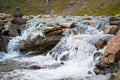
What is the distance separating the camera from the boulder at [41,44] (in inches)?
1453

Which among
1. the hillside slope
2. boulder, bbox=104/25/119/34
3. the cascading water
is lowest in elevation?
the cascading water

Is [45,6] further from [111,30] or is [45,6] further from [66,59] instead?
[66,59]

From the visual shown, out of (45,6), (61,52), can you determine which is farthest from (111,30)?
(45,6)

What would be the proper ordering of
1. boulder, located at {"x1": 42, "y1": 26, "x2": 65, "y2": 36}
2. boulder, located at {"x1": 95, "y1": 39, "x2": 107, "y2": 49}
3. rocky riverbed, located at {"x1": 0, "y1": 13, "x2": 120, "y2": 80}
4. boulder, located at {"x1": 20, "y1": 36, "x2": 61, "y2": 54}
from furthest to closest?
1. boulder, located at {"x1": 42, "y1": 26, "x2": 65, "y2": 36}
2. boulder, located at {"x1": 20, "y1": 36, "x2": 61, "y2": 54}
3. boulder, located at {"x1": 95, "y1": 39, "x2": 107, "y2": 49}
4. rocky riverbed, located at {"x1": 0, "y1": 13, "x2": 120, "y2": 80}

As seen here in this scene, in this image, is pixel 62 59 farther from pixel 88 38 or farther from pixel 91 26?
pixel 91 26

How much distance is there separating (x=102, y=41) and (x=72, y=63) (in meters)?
3.64

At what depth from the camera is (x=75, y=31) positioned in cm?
3856

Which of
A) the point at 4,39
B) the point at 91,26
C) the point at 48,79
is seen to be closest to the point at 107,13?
the point at 91,26

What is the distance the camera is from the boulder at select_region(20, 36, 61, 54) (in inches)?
1453

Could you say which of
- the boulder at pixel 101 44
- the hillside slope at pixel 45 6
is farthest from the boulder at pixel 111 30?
the hillside slope at pixel 45 6

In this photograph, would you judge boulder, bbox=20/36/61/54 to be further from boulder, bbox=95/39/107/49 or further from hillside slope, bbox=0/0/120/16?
hillside slope, bbox=0/0/120/16

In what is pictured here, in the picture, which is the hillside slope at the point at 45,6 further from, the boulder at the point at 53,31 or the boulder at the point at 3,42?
the boulder at the point at 53,31

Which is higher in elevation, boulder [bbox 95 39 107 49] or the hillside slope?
the hillside slope

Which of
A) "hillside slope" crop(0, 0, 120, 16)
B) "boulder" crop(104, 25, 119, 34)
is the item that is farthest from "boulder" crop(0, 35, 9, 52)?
"hillside slope" crop(0, 0, 120, 16)
